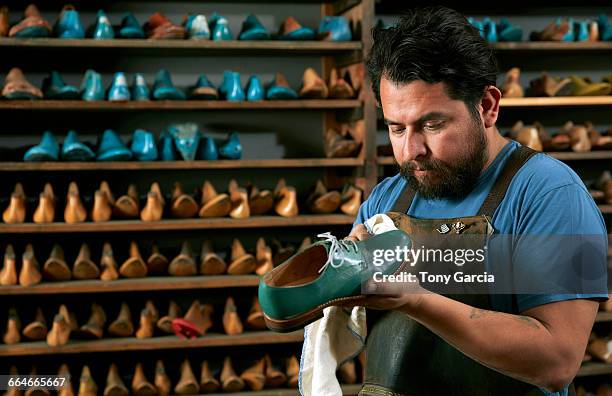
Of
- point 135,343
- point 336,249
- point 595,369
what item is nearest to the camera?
point 336,249

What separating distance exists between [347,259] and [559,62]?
349 centimetres

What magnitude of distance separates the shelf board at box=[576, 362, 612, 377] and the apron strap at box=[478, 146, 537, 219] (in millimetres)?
2624

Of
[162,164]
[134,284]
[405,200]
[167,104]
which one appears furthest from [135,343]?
[405,200]

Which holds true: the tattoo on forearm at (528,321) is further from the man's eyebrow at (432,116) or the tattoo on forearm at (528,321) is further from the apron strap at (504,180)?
the man's eyebrow at (432,116)

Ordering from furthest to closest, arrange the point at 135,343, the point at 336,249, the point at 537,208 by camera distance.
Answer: the point at 135,343, the point at 537,208, the point at 336,249

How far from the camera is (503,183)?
4.89 feet

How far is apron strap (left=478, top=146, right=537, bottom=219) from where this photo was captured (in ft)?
4.86

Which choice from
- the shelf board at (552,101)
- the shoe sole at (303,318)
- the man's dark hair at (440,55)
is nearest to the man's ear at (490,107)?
the man's dark hair at (440,55)

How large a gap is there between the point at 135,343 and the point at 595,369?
2.23 meters

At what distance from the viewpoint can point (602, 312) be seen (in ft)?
12.7

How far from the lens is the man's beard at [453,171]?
149 centimetres

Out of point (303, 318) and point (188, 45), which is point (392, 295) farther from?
point (188, 45)

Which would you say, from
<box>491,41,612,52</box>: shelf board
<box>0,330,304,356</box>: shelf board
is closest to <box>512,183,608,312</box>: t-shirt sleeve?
<box>0,330,304,356</box>: shelf board

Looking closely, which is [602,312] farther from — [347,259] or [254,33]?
[347,259]
